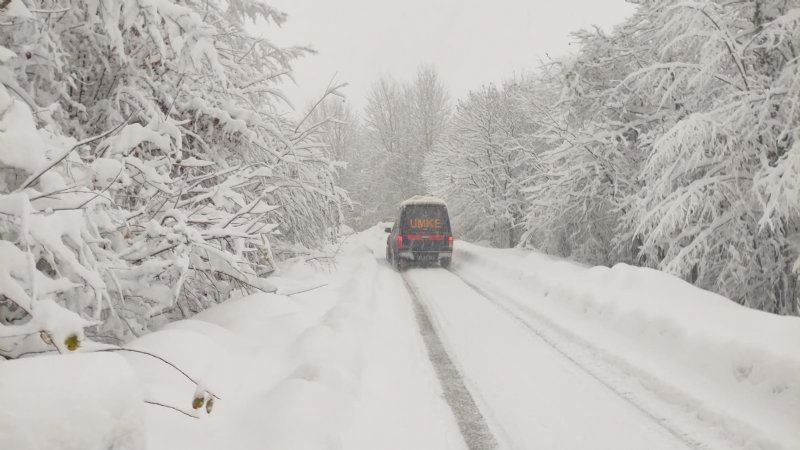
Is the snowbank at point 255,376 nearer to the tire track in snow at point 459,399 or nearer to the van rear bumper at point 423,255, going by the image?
the tire track in snow at point 459,399

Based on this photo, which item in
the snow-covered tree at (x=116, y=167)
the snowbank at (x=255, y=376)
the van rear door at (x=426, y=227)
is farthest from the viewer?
the van rear door at (x=426, y=227)

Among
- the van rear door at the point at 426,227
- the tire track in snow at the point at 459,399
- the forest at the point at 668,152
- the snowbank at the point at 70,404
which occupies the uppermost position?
the forest at the point at 668,152

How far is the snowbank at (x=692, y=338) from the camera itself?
3830 mm

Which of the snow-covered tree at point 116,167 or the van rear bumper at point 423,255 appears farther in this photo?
the van rear bumper at point 423,255

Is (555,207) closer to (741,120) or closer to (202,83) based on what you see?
(741,120)

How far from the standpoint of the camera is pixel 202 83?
5.12 m


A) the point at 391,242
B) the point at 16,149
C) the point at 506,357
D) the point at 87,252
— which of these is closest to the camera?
the point at 16,149

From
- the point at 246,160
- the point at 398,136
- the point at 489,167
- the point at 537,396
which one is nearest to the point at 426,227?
the point at 489,167

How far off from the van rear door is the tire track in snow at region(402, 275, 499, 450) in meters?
8.75

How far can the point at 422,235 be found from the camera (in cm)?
1606

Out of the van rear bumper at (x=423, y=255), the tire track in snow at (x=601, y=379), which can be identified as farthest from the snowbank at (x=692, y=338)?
the van rear bumper at (x=423, y=255)

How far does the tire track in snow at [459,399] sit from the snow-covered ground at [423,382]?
80 millimetres

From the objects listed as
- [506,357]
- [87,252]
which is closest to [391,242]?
[506,357]

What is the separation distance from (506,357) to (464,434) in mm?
2147
